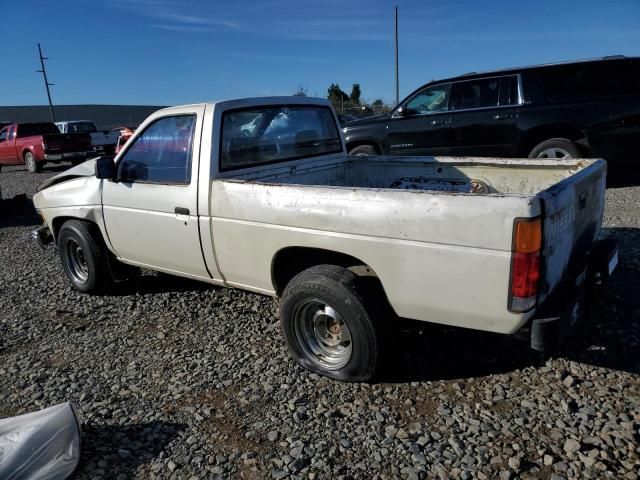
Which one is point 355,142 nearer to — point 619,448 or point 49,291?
point 49,291

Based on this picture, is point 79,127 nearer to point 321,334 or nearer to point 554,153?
point 554,153

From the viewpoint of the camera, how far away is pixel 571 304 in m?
2.53

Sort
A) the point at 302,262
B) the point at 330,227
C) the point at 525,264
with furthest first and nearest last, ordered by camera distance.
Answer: the point at 302,262 < the point at 330,227 < the point at 525,264

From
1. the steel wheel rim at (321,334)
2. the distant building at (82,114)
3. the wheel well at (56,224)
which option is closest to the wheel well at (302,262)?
the steel wheel rim at (321,334)

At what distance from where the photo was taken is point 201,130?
3.54m

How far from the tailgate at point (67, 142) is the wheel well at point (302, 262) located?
51.1ft

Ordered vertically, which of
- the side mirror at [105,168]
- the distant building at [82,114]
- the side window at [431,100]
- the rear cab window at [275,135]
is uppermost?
the distant building at [82,114]

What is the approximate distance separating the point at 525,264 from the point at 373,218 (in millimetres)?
796

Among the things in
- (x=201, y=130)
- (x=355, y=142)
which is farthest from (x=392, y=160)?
(x=355, y=142)

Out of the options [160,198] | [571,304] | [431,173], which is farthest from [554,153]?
[160,198]

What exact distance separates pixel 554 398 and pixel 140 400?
2.44 meters

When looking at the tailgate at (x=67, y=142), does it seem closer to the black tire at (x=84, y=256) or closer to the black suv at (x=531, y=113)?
the black suv at (x=531, y=113)

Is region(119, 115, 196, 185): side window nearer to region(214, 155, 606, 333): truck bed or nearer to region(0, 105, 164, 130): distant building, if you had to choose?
region(214, 155, 606, 333): truck bed

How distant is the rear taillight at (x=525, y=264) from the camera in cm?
224
